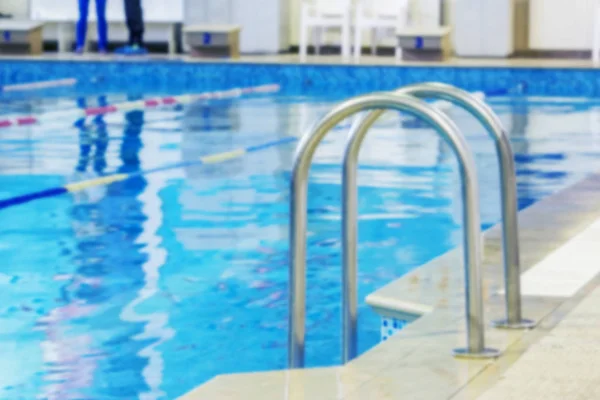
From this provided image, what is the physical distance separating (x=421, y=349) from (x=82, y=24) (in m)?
11.4

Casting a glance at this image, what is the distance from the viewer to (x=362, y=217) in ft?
18.3

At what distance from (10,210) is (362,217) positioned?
1.50 m

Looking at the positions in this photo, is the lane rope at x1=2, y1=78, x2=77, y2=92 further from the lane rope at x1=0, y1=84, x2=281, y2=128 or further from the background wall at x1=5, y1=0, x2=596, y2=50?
the background wall at x1=5, y1=0, x2=596, y2=50

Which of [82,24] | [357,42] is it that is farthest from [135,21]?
[357,42]

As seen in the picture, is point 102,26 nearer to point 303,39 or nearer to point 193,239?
point 303,39

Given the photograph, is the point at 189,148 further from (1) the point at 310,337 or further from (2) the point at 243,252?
(1) the point at 310,337

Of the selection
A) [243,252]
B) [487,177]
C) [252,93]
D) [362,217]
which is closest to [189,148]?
[487,177]

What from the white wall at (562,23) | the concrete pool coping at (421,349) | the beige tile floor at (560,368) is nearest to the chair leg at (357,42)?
the white wall at (562,23)

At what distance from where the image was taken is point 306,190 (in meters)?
2.54

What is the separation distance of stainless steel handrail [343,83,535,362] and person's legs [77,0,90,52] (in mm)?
10862

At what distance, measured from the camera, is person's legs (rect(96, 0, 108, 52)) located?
13.2 m

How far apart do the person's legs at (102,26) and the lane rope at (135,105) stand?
166 cm

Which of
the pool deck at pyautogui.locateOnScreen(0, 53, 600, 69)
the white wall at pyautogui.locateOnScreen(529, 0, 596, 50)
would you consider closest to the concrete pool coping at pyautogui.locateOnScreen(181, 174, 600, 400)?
the pool deck at pyautogui.locateOnScreen(0, 53, 600, 69)

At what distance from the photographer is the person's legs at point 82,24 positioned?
13.3 m
